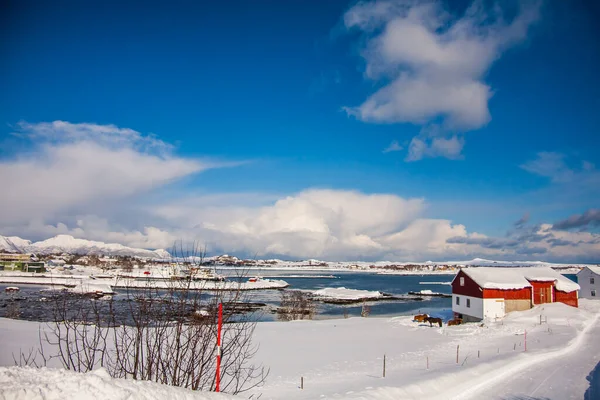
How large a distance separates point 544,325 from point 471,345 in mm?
11350

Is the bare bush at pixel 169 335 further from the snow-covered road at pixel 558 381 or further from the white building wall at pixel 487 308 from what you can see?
the white building wall at pixel 487 308

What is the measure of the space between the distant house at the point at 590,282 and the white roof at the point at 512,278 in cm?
1728

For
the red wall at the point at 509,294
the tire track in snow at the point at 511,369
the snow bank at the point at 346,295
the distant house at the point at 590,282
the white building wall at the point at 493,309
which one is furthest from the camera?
the snow bank at the point at 346,295

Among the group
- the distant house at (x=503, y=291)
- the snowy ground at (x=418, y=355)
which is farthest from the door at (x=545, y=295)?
the snowy ground at (x=418, y=355)

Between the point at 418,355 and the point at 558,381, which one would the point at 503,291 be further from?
the point at 558,381

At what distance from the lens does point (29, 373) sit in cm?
484

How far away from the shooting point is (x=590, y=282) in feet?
187

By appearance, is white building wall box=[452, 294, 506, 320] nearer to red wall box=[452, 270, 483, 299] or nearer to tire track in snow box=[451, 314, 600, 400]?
red wall box=[452, 270, 483, 299]

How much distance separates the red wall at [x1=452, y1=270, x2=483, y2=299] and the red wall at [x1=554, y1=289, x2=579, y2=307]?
10.4 meters

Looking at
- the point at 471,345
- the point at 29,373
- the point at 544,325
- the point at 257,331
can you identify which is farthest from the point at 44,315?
the point at 544,325

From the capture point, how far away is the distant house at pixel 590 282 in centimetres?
5559

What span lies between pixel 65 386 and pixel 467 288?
1682 inches

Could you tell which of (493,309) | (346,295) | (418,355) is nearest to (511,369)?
(418,355)

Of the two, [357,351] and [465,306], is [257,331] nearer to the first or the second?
[357,351]
